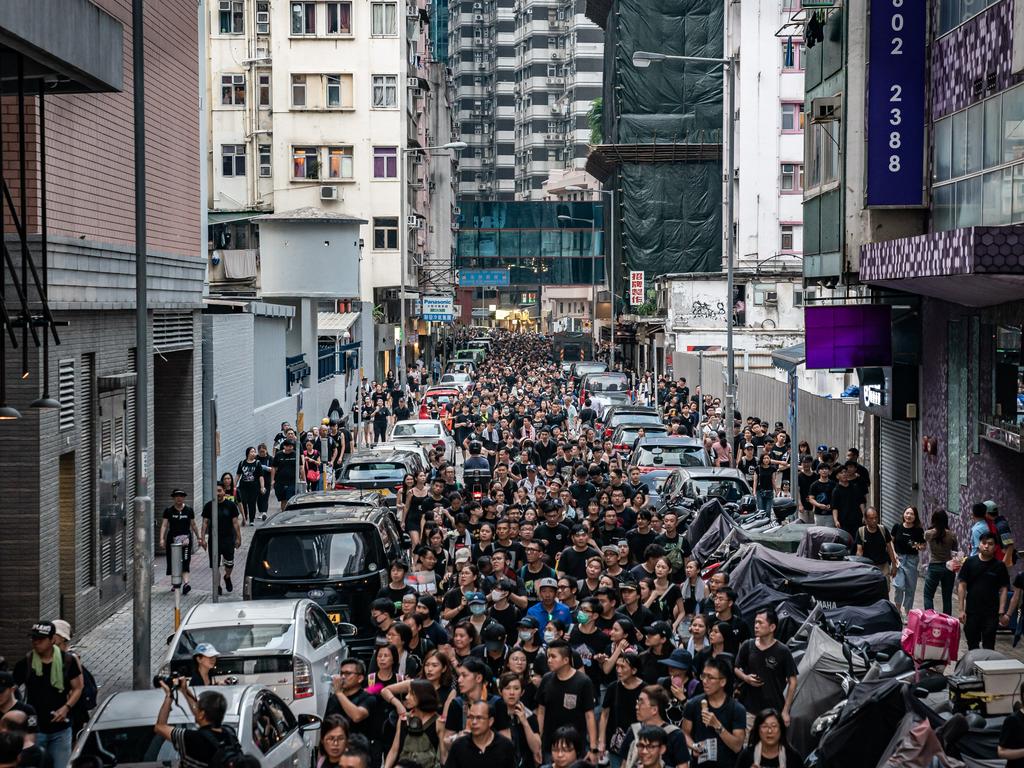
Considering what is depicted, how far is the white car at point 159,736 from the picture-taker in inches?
394

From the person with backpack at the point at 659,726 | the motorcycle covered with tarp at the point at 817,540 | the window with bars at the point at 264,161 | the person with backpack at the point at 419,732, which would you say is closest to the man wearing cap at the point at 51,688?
the person with backpack at the point at 419,732

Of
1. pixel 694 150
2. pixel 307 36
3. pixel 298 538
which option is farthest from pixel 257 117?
pixel 298 538

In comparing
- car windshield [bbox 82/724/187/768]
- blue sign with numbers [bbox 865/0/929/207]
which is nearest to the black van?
car windshield [bbox 82/724/187/768]

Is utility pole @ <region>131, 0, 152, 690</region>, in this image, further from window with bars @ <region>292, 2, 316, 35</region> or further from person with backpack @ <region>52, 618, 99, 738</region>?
window with bars @ <region>292, 2, 316, 35</region>

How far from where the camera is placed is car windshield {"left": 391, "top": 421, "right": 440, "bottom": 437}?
3303 cm

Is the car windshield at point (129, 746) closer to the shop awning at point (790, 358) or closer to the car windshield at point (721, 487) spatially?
the car windshield at point (721, 487)

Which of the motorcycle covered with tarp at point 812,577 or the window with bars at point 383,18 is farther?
the window with bars at point 383,18

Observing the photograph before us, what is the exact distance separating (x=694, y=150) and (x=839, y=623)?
6780cm

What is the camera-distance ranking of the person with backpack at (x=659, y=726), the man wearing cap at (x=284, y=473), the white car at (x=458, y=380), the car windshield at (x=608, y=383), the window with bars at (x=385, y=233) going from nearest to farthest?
the person with backpack at (x=659, y=726)
the man wearing cap at (x=284, y=473)
the car windshield at (x=608, y=383)
the white car at (x=458, y=380)
the window with bars at (x=385, y=233)

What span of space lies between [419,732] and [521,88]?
521 feet

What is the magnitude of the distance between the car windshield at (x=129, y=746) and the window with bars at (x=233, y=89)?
54.7 metres

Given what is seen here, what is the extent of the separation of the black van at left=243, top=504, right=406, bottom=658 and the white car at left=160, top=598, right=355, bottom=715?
2075 mm

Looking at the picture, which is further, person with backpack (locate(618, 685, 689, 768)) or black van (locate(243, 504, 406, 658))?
black van (locate(243, 504, 406, 658))

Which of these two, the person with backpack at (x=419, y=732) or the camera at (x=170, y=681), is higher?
the camera at (x=170, y=681)
